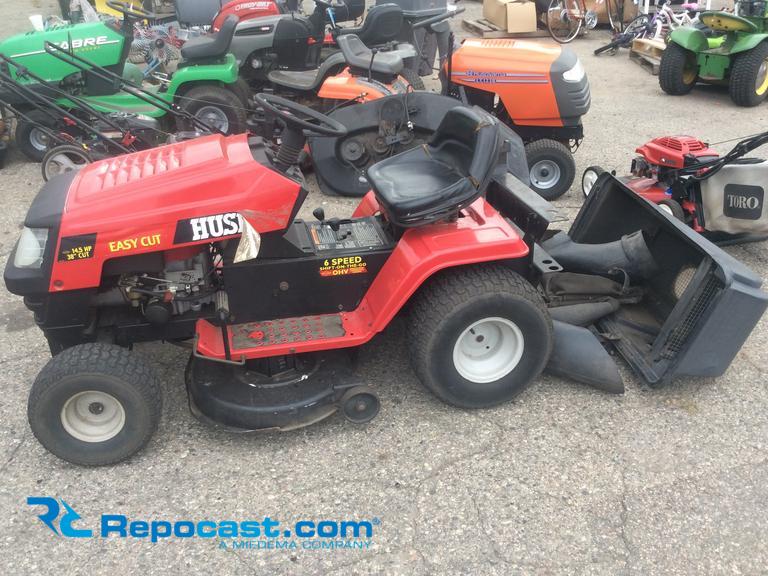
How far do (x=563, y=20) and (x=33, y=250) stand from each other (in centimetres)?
1045

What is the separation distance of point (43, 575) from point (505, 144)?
8.49ft

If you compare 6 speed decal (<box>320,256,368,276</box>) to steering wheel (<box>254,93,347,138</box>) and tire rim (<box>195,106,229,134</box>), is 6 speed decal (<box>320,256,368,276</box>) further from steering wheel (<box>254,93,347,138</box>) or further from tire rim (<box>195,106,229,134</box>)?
tire rim (<box>195,106,229,134</box>)

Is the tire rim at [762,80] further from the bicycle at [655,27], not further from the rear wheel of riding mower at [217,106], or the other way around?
the rear wheel of riding mower at [217,106]

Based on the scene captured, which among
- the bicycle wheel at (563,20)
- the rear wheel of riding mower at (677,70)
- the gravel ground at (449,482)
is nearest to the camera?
the gravel ground at (449,482)

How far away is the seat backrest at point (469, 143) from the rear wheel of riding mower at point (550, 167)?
6.88 feet

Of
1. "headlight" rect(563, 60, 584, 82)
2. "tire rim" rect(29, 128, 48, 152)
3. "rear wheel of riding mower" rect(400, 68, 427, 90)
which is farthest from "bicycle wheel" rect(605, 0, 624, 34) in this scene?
"tire rim" rect(29, 128, 48, 152)

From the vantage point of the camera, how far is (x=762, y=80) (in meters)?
7.55

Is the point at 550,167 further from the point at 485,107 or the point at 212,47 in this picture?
the point at 212,47

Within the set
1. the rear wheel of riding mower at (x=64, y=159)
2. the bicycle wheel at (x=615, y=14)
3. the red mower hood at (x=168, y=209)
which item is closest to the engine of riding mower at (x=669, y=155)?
the red mower hood at (x=168, y=209)

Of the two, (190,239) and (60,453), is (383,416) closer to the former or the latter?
(190,239)

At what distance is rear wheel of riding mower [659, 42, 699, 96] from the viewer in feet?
25.5

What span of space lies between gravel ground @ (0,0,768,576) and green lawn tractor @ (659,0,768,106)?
5.28 meters

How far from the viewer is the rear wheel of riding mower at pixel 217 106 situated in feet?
20.2

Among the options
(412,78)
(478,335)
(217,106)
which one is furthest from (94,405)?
(412,78)
